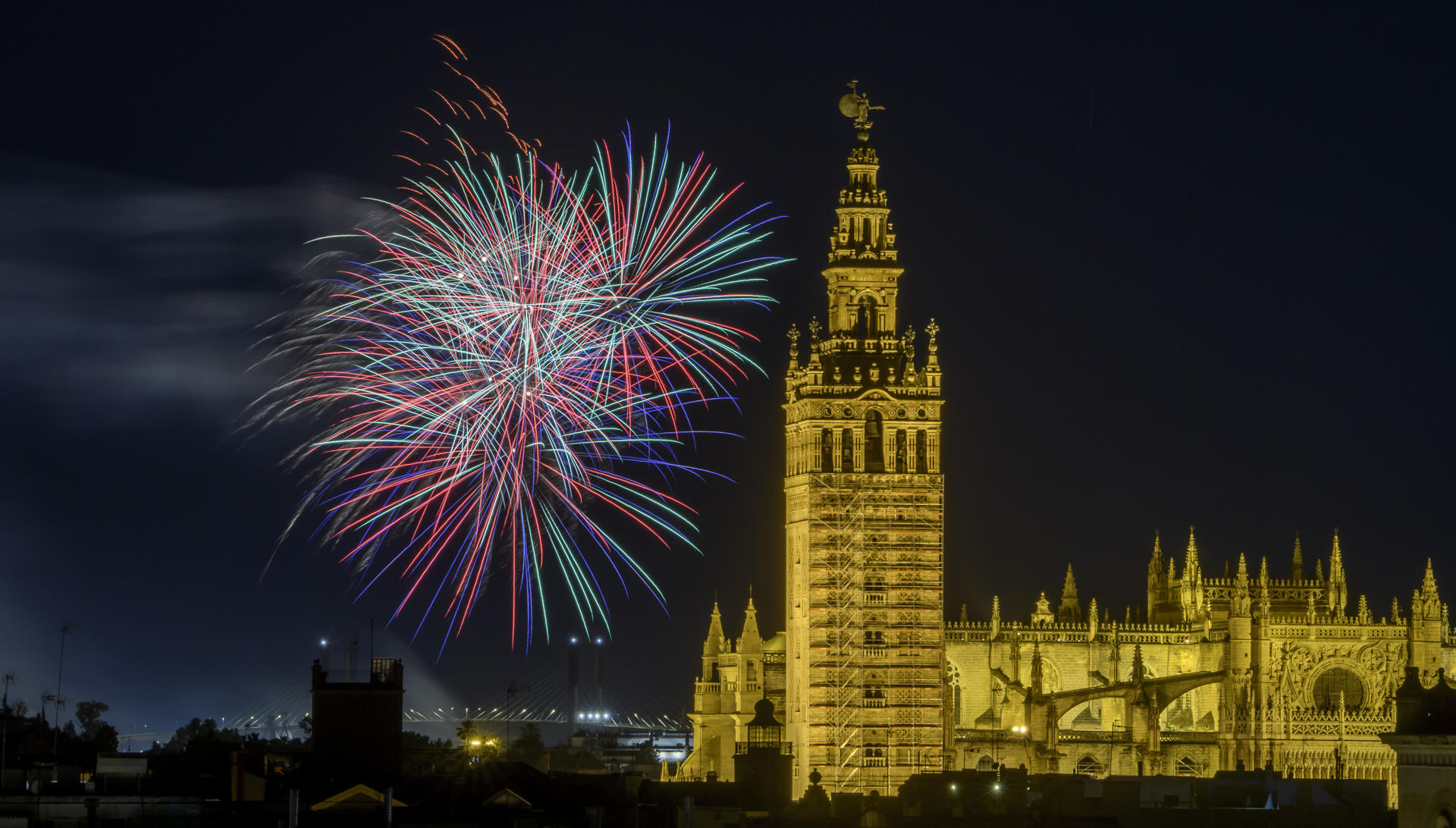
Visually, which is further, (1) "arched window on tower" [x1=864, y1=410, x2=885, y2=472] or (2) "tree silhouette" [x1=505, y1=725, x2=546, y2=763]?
(2) "tree silhouette" [x1=505, y1=725, x2=546, y2=763]

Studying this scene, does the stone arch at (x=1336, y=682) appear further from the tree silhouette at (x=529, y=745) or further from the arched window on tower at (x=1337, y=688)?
the tree silhouette at (x=529, y=745)

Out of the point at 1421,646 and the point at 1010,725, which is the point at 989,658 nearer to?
the point at 1010,725

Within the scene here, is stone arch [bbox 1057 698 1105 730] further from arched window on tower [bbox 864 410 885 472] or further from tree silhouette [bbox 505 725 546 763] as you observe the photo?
tree silhouette [bbox 505 725 546 763]

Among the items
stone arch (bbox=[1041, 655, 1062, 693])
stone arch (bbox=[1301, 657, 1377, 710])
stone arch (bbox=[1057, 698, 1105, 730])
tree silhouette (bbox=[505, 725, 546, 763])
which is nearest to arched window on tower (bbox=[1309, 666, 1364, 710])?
stone arch (bbox=[1301, 657, 1377, 710])

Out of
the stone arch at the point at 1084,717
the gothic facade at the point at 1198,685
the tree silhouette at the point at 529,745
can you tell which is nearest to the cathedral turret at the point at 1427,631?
the gothic facade at the point at 1198,685

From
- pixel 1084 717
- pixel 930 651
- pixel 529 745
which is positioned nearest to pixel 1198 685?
pixel 1084 717

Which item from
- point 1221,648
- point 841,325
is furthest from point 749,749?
point 1221,648
